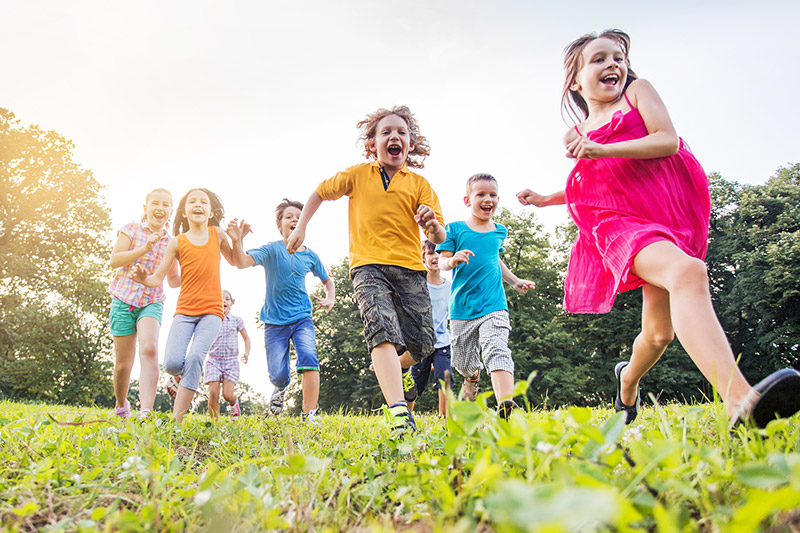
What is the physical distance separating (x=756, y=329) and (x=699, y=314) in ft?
87.4

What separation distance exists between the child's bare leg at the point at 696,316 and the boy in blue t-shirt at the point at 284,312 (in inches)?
157

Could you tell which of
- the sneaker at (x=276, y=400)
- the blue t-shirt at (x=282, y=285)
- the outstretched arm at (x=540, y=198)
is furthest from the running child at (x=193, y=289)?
the outstretched arm at (x=540, y=198)

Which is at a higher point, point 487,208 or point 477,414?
point 487,208

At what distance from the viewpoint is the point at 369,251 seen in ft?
12.0

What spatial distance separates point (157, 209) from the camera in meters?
5.74

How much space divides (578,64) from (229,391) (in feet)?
22.9

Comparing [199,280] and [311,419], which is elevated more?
[199,280]

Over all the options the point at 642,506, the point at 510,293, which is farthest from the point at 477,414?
the point at 510,293

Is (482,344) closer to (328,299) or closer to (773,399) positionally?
(328,299)

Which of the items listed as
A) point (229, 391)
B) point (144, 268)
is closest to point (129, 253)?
point (144, 268)

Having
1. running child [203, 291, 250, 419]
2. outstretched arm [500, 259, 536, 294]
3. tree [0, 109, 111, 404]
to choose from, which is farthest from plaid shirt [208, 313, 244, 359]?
tree [0, 109, 111, 404]

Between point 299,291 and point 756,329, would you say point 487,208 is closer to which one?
point 299,291

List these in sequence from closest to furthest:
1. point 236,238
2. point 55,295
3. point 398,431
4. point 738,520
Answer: point 738,520 → point 398,431 → point 236,238 → point 55,295

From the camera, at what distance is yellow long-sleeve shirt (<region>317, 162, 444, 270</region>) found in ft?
12.1
